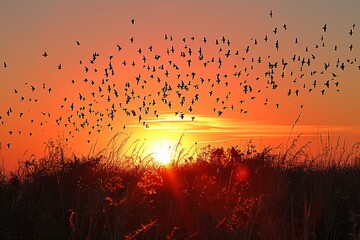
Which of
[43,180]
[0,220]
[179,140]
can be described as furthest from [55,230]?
[179,140]

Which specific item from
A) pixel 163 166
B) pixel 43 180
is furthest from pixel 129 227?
pixel 163 166

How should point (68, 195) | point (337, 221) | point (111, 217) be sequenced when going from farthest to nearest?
point (68, 195)
point (337, 221)
point (111, 217)

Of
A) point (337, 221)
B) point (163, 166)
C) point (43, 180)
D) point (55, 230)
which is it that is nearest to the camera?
point (55, 230)

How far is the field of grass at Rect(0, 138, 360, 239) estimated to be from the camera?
680 cm

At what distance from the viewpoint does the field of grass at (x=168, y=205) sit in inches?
268

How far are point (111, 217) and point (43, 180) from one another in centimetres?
374

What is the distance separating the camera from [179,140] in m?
12.1

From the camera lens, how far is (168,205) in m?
9.34

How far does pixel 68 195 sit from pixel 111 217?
184cm

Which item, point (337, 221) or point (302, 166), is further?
point (302, 166)

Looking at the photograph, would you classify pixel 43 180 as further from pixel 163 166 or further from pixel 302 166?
pixel 302 166

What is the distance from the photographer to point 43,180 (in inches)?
455

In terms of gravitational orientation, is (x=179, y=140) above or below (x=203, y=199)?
above

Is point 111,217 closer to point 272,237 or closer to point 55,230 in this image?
point 55,230
